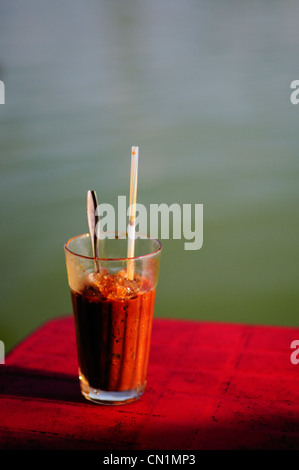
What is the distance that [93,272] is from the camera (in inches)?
32.9

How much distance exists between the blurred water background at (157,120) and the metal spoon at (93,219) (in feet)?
7.42

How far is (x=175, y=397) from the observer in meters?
0.85

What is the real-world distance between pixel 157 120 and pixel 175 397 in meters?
2.73

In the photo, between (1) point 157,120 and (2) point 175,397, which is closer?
(2) point 175,397

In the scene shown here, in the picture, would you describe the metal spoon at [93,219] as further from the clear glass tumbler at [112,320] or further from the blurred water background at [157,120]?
the blurred water background at [157,120]

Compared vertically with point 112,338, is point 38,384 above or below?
below

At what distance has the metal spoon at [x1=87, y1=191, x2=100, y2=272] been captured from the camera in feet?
2.71

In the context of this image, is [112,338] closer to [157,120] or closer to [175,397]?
[175,397]

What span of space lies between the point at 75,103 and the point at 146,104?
1.48 feet

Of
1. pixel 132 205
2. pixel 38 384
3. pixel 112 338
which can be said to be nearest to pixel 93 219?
pixel 132 205

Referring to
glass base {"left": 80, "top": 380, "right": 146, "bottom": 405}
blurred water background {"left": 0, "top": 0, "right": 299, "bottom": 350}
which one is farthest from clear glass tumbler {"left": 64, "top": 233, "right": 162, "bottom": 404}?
blurred water background {"left": 0, "top": 0, "right": 299, "bottom": 350}

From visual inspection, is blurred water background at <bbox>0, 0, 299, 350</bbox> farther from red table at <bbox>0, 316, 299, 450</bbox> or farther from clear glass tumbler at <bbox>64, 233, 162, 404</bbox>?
clear glass tumbler at <bbox>64, 233, 162, 404</bbox>

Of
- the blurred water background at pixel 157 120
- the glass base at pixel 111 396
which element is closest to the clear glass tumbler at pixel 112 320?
the glass base at pixel 111 396

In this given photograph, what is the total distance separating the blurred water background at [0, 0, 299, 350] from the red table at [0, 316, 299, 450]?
2059mm
